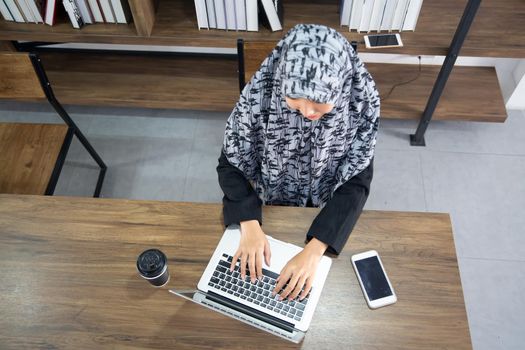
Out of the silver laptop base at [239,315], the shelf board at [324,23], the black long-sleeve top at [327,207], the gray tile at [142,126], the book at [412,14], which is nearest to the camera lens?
the silver laptop base at [239,315]

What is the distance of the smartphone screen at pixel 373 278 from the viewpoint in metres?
1.11

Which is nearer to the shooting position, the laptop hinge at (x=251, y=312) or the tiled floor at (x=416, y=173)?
the laptop hinge at (x=251, y=312)

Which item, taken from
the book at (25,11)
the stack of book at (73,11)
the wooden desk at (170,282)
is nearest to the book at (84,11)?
the stack of book at (73,11)

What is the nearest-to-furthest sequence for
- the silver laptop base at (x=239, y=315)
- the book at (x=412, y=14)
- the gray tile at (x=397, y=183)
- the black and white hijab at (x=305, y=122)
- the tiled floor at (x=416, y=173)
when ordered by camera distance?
1. the black and white hijab at (x=305, y=122)
2. the silver laptop base at (x=239, y=315)
3. the book at (x=412, y=14)
4. the tiled floor at (x=416, y=173)
5. the gray tile at (x=397, y=183)

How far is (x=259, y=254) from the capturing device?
1146mm

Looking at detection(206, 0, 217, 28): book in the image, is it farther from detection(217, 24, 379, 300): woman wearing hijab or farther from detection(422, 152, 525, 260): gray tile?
detection(422, 152, 525, 260): gray tile

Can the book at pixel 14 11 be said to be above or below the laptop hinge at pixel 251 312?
above

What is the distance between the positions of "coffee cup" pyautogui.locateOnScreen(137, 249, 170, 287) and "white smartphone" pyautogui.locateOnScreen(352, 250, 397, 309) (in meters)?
0.52

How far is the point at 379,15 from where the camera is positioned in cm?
170

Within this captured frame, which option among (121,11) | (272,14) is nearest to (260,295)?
(272,14)

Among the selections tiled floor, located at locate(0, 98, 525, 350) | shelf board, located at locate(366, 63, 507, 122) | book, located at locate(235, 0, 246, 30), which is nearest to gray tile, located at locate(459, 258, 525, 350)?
tiled floor, located at locate(0, 98, 525, 350)

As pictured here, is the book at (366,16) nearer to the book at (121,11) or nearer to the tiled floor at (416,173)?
the tiled floor at (416,173)

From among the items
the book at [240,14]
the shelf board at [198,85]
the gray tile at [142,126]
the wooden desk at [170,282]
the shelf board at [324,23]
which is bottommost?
the gray tile at [142,126]

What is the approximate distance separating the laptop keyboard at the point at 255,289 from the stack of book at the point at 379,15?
1.14 meters
